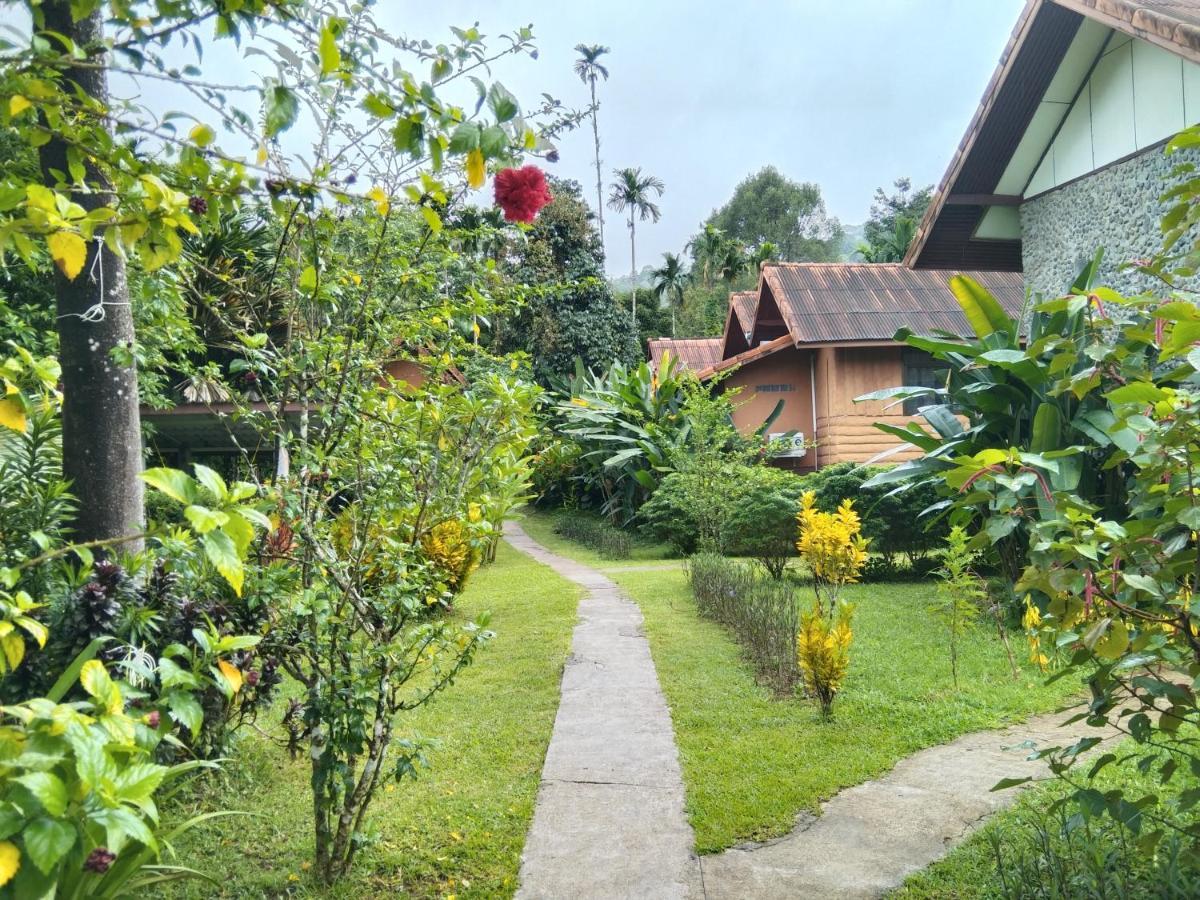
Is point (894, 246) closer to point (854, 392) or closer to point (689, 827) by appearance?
point (854, 392)

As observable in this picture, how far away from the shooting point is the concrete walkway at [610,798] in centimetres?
338

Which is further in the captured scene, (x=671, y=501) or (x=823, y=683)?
(x=671, y=501)

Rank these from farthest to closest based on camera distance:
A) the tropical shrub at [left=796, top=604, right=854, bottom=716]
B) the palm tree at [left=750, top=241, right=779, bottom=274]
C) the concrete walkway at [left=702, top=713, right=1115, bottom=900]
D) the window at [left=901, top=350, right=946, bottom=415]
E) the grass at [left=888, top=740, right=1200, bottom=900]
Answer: the palm tree at [left=750, top=241, right=779, bottom=274] → the window at [left=901, top=350, right=946, bottom=415] → the tropical shrub at [left=796, top=604, right=854, bottom=716] → the concrete walkway at [left=702, top=713, right=1115, bottom=900] → the grass at [left=888, top=740, right=1200, bottom=900]

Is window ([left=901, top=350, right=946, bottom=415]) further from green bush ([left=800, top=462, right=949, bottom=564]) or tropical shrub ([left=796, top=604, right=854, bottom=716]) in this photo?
tropical shrub ([left=796, top=604, right=854, bottom=716])

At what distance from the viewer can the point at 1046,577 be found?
227cm

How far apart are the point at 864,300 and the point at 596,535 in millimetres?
Result: 7104

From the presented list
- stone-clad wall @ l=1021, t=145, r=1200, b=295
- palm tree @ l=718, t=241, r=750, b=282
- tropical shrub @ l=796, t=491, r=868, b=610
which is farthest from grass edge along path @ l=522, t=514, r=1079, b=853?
palm tree @ l=718, t=241, r=750, b=282

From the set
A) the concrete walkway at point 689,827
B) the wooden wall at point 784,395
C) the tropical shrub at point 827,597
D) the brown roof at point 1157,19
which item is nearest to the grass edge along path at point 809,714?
the concrete walkway at point 689,827

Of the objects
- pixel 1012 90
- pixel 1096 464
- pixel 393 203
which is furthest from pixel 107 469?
pixel 1012 90

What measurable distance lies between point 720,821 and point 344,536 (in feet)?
7.02

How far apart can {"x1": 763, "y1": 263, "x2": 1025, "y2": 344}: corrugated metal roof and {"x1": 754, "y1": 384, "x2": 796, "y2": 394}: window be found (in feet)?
5.21

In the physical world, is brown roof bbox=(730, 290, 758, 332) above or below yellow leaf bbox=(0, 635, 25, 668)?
above

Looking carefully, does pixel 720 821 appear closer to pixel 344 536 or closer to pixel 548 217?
pixel 344 536

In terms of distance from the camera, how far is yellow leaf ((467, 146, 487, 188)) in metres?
1.98
